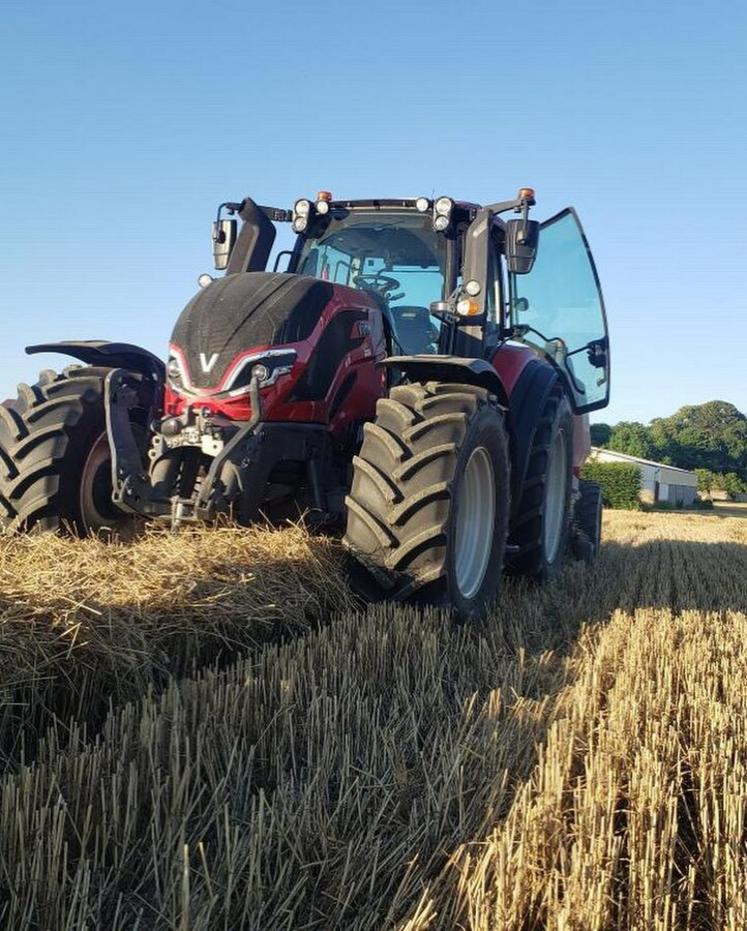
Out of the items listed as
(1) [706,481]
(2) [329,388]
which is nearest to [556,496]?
(2) [329,388]

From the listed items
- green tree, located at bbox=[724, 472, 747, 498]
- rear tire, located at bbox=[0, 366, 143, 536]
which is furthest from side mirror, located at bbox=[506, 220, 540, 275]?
green tree, located at bbox=[724, 472, 747, 498]

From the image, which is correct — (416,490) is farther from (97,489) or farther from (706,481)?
(706,481)

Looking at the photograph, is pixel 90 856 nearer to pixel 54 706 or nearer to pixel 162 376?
pixel 54 706

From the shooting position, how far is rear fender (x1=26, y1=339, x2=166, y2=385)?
15.8 ft

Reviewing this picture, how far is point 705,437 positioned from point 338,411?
91.8 meters

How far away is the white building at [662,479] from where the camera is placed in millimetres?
58694

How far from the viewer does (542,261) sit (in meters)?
6.55

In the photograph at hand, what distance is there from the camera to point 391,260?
5.53m

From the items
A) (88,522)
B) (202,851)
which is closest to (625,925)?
(202,851)

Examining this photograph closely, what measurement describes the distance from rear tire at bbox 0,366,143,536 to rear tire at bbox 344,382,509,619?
4.19 feet

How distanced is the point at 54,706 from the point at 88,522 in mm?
1686

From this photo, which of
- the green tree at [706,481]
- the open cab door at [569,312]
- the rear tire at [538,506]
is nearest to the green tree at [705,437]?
the green tree at [706,481]

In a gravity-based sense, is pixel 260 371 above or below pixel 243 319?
below

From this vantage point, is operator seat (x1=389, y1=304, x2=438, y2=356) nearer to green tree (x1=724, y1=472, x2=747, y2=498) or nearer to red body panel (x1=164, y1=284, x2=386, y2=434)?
red body panel (x1=164, y1=284, x2=386, y2=434)
